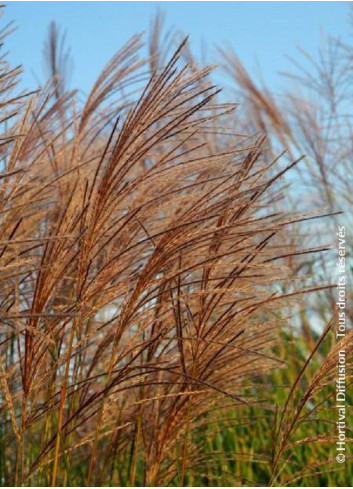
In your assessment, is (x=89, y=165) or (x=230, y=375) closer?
(x=230, y=375)

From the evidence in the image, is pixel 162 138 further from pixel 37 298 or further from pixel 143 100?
pixel 37 298

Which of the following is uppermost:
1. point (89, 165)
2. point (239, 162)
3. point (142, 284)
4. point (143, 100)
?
point (89, 165)

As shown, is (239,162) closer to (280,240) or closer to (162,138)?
(162,138)

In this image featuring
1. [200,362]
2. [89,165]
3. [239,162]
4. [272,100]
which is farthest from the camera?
[272,100]

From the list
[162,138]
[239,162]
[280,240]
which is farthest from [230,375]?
[280,240]

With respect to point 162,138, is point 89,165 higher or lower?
higher

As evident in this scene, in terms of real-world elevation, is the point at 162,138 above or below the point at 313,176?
below

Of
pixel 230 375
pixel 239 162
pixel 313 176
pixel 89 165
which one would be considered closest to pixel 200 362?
pixel 230 375

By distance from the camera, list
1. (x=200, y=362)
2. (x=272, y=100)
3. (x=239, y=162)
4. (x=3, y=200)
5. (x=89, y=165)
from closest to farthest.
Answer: (x=3, y=200) → (x=200, y=362) → (x=239, y=162) → (x=89, y=165) → (x=272, y=100)

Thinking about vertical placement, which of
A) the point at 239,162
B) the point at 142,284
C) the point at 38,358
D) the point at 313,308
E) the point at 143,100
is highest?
the point at 313,308

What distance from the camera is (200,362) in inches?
76.7

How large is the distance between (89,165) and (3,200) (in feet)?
2.87

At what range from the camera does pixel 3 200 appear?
1751mm

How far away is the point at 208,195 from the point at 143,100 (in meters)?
0.26
